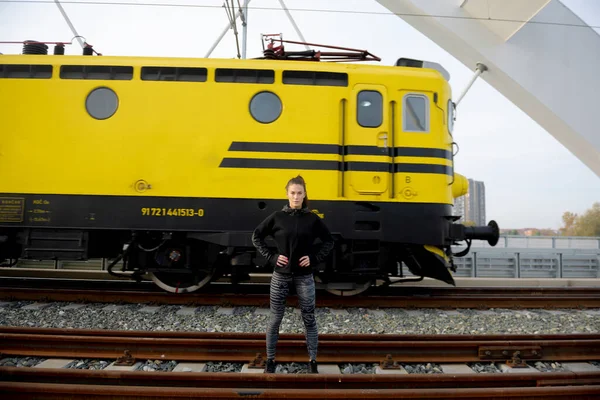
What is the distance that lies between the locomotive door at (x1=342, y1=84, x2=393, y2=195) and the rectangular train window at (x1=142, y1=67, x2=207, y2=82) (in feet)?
7.93

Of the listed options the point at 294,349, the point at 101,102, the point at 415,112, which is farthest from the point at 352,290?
the point at 101,102

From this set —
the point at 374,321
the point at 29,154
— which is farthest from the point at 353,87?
the point at 29,154

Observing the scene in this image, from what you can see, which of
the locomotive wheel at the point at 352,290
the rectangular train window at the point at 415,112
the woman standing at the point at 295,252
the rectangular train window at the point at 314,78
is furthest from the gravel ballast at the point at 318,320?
the rectangular train window at the point at 314,78

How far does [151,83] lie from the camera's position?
5.76 m

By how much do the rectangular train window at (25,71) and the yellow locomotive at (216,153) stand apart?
2 centimetres

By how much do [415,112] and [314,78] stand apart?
1714mm

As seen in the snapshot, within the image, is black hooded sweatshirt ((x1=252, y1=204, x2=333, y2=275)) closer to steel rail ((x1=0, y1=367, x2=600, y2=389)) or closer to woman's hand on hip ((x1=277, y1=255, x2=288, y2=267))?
woman's hand on hip ((x1=277, y1=255, x2=288, y2=267))

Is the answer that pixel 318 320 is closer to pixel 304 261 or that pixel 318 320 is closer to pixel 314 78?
pixel 304 261

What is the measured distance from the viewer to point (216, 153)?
5695mm

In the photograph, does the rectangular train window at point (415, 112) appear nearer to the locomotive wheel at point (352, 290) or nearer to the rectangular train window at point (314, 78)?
the rectangular train window at point (314, 78)

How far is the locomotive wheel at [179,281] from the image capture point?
6211 mm

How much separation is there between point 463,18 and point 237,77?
9.29 m

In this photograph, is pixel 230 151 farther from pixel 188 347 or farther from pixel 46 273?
pixel 46 273

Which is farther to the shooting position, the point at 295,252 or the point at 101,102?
the point at 101,102
